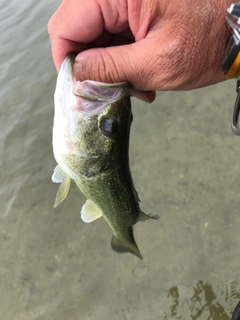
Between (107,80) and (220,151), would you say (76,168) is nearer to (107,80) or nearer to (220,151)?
(107,80)

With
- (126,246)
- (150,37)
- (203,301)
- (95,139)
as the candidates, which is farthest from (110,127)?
(203,301)

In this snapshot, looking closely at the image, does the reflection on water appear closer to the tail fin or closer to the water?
the water

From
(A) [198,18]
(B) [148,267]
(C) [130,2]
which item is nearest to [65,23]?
(C) [130,2]

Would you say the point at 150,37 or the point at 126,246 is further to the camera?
the point at 126,246

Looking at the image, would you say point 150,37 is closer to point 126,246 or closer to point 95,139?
point 95,139

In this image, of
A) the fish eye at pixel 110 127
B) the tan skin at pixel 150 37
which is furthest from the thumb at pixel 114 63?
the fish eye at pixel 110 127

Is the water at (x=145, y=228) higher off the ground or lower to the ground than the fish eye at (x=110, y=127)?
lower

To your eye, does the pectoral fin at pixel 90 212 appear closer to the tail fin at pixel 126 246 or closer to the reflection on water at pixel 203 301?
the tail fin at pixel 126 246
